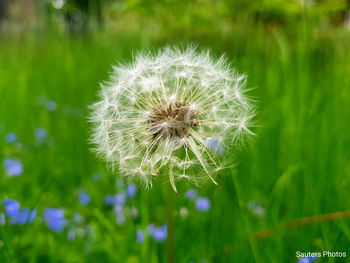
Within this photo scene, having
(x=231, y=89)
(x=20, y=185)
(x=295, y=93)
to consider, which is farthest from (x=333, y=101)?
(x=20, y=185)

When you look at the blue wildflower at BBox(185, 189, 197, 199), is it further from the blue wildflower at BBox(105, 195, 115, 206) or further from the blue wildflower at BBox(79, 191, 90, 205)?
the blue wildflower at BBox(79, 191, 90, 205)

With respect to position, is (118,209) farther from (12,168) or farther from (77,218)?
(12,168)

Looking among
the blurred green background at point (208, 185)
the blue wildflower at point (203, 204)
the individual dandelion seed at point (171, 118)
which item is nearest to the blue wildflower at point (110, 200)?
the blurred green background at point (208, 185)

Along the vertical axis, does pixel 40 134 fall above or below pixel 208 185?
above

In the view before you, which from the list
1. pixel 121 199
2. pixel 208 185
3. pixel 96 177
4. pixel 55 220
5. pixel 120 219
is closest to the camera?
pixel 208 185

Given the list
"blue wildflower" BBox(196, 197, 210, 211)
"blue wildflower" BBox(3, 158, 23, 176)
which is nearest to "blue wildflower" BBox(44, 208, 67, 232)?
"blue wildflower" BBox(3, 158, 23, 176)

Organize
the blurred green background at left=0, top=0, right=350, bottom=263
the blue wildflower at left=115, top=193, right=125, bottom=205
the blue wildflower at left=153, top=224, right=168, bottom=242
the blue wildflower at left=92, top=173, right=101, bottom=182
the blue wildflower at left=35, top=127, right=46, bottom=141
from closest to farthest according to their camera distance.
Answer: the blurred green background at left=0, top=0, right=350, bottom=263, the blue wildflower at left=153, top=224, right=168, bottom=242, the blue wildflower at left=115, top=193, right=125, bottom=205, the blue wildflower at left=92, top=173, right=101, bottom=182, the blue wildflower at left=35, top=127, right=46, bottom=141

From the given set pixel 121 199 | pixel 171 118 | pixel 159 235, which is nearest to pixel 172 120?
pixel 171 118
